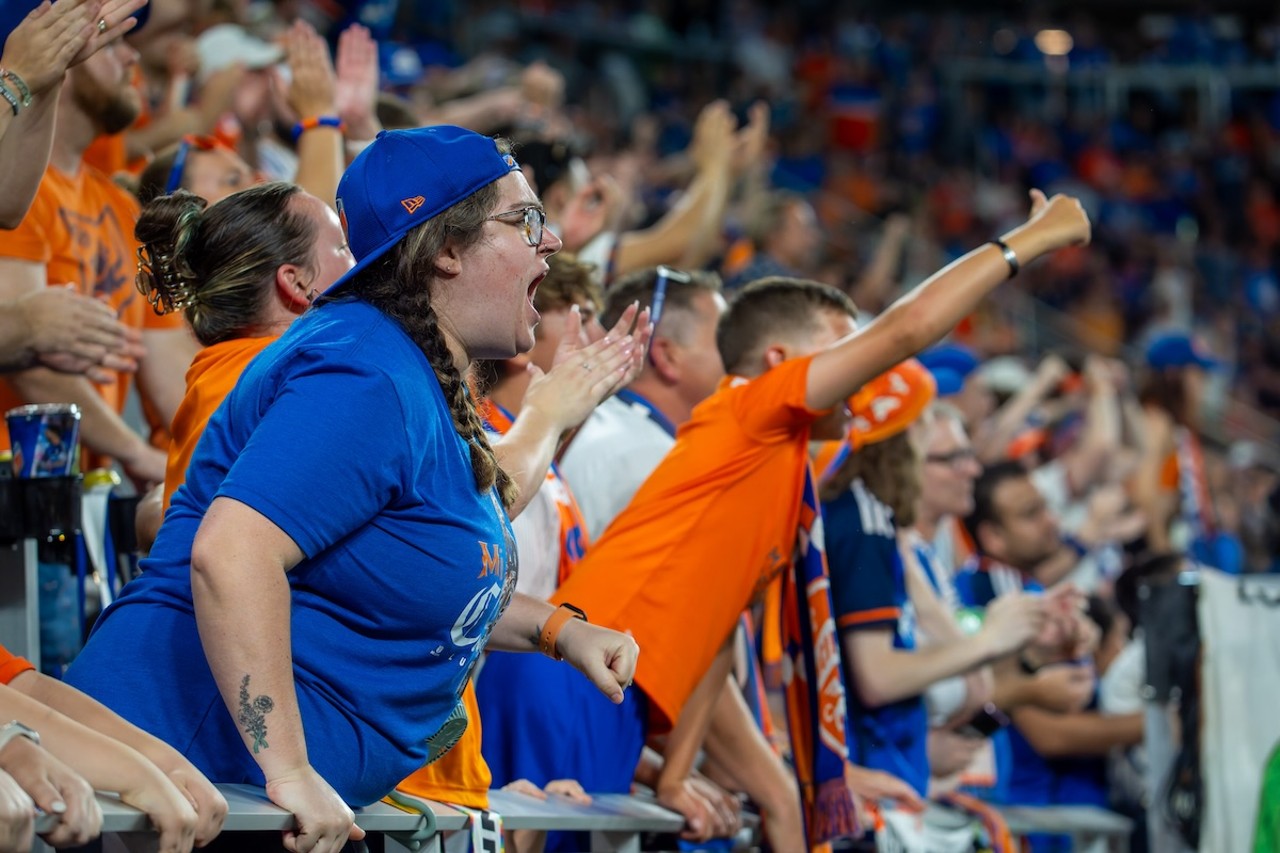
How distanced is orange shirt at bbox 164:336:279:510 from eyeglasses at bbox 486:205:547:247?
1.66 feet

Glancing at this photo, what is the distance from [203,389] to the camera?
272cm

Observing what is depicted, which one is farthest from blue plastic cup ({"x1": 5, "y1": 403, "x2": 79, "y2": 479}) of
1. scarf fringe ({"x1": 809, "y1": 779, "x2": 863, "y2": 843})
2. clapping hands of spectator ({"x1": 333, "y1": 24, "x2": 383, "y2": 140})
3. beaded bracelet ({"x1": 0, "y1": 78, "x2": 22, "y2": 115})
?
scarf fringe ({"x1": 809, "y1": 779, "x2": 863, "y2": 843})

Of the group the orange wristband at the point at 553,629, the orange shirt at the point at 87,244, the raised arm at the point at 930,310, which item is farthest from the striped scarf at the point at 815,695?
the orange shirt at the point at 87,244

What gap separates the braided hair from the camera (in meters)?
2.40

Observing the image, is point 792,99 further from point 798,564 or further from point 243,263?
point 243,263

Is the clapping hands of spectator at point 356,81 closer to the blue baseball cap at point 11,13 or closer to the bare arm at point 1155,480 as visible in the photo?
the blue baseball cap at point 11,13

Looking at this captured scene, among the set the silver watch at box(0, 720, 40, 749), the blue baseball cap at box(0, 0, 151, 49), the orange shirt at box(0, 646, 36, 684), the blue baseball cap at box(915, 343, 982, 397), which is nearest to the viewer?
the silver watch at box(0, 720, 40, 749)

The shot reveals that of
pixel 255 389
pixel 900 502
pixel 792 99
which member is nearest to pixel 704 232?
pixel 900 502

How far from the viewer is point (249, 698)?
6.98 feet

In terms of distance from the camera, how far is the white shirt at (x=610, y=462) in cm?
416

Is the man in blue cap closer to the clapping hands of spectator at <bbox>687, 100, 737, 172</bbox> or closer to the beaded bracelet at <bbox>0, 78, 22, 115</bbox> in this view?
the clapping hands of spectator at <bbox>687, 100, 737, 172</bbox>

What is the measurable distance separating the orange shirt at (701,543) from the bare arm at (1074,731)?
2.56m

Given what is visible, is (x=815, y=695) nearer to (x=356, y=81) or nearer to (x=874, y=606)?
(x=874, y=606)

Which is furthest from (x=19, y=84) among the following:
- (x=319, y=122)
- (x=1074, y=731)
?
(x=1074, y=731)
